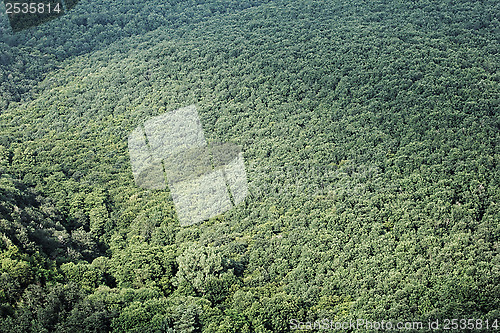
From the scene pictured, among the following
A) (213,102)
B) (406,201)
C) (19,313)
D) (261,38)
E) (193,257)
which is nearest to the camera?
(19,313)

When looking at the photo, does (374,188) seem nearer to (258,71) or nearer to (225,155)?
(225,155)

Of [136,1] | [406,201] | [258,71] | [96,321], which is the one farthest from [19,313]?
[136,1]

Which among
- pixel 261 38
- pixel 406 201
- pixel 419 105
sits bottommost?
pixel 406 201

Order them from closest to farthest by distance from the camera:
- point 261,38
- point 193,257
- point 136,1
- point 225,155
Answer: point 193,257 → point 225,155 → point 261,38 → point 136,1

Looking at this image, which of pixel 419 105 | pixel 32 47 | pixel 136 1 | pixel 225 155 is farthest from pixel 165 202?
pixel 136 1

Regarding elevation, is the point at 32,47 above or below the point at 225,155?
above

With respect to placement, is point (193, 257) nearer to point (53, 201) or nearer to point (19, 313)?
point (19, 313)

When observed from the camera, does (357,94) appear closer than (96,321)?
No
